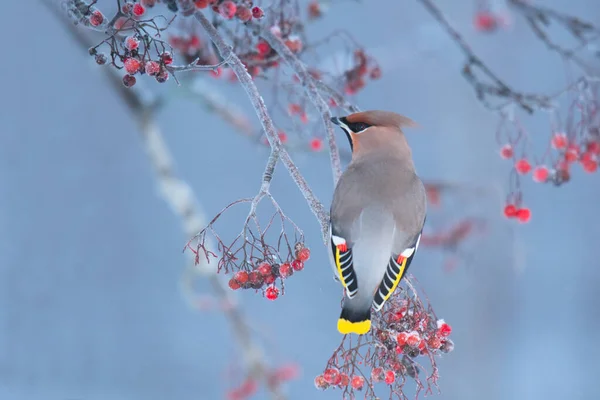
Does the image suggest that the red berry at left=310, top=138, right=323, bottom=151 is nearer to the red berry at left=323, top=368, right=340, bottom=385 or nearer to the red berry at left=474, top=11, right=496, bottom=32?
the red berry at left=323, top=368, right=340, bottom=385

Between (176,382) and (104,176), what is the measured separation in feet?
4.26

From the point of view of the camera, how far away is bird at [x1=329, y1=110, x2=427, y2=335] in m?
1.71

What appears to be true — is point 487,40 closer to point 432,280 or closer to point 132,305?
point 432,280

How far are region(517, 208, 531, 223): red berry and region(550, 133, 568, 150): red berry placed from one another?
221mm

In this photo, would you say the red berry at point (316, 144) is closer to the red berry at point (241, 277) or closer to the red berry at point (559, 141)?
the red berry at point (559, 141)

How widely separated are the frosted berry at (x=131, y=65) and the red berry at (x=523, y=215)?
125 centimetres

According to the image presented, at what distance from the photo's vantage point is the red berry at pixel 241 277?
59.5 inches

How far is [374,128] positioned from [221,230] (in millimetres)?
2600

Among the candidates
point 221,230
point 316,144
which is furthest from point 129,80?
point 221,230

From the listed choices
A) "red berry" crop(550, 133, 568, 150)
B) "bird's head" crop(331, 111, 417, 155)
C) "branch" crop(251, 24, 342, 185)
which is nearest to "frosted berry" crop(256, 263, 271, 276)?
"branch" crop(251, 24, 342, 185)

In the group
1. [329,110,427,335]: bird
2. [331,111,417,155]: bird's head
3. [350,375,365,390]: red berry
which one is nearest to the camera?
[350,375,365,390]: red berry

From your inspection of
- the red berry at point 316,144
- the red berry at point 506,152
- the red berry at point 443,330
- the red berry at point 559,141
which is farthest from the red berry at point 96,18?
the red berry at point 559,141

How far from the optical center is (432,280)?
210 inches

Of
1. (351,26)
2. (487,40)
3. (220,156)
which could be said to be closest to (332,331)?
(220,156)
